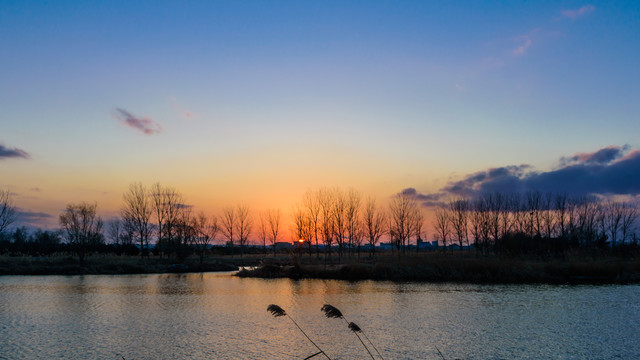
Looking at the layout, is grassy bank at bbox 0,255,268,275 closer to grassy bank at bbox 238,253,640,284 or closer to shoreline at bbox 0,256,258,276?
shoreline at bbox 0,256,258,276

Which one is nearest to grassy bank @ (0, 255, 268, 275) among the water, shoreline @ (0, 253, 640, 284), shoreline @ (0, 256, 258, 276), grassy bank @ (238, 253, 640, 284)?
shoreline @ (0, 256, 258, 276)

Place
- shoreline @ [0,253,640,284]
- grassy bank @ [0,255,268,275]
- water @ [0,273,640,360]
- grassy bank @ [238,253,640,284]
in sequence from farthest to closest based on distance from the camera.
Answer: grassy bank @ [0,255,268,275]
shoreline @ [0,253,640,284]
grassy bank @ [238,253,640,284]
water @ [0,273,640,360]

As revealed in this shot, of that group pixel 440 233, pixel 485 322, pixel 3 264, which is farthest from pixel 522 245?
pixel 3 264

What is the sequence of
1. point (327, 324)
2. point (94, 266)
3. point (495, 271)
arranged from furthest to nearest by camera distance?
point (94, 266), point (495, 271), point (327, 324)

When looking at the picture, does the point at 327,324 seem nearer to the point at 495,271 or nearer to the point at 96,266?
the point at 495,271

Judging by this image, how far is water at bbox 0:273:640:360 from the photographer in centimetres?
1296

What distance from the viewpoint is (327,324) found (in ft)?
56.7

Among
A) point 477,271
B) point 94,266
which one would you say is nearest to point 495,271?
point 477,271

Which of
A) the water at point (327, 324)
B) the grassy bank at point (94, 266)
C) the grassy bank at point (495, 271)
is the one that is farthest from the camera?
the grassy bank at point (94, 266)

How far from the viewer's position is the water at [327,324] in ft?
42.5

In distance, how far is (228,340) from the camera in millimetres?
14414

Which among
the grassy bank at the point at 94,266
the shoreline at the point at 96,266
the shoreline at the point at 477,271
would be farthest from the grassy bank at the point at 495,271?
the grassy bank at the point at 94,266

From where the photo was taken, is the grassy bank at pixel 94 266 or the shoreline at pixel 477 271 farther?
the grassy bank at pixel 94 266

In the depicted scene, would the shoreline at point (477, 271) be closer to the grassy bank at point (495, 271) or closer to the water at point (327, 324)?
the grassy bank at point (495, 271)
